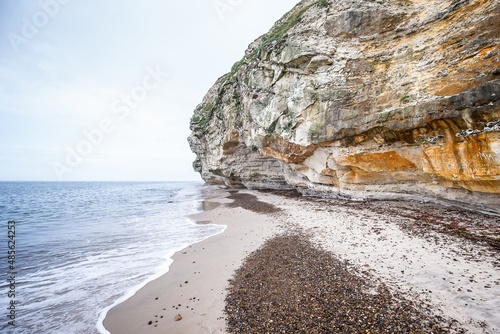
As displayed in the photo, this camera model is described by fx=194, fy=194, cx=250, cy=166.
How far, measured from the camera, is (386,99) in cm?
1158

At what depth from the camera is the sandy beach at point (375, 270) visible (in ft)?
12.8

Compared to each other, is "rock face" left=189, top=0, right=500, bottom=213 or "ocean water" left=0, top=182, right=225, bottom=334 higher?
"rock face" left=189, top=0, right=500, bottom=213

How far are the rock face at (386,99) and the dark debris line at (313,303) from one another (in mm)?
8931

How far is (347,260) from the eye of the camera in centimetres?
592

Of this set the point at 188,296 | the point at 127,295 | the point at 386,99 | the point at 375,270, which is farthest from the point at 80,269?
the point at 386,99

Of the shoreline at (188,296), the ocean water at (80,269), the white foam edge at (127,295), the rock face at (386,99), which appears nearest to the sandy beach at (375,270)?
the shoreline at (188,296)

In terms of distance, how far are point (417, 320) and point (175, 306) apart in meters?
5.01

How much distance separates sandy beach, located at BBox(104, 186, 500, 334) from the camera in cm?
390

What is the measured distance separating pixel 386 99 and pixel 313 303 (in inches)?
482

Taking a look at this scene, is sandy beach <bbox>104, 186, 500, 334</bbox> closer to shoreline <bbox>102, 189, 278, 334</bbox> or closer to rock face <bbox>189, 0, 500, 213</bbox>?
shoreline <bbox>102, 189, 278, 334</bbox>

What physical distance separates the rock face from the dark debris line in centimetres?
893

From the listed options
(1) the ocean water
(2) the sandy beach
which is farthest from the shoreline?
(1) the ocean water

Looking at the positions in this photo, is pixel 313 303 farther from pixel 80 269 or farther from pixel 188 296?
pixel 80 269

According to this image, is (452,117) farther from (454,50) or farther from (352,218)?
(352,218)
